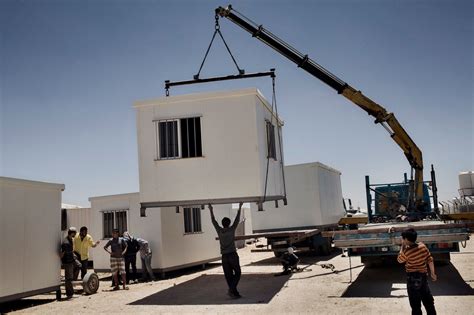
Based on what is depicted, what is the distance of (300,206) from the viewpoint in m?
17.9

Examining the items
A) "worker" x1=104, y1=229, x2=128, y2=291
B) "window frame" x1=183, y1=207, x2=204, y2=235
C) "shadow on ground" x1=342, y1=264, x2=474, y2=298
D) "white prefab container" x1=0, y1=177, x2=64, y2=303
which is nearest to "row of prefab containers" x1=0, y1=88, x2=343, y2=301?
"white prefab container" x1=0, y1=177, x2=64, y2=303

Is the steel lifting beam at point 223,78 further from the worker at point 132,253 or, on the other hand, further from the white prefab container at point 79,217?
the white prefab container at point 79,217

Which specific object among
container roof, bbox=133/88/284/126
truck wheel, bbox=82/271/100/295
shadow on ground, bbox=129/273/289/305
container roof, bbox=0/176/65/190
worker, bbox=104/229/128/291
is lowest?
shadow on ground, bbox=129/273/289/305

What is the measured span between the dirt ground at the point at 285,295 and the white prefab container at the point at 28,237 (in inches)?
22.7

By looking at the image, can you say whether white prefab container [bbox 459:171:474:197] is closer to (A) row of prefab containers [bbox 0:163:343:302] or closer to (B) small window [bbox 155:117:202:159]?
(A) row of prefab containers [bbox 0:163:343:302]

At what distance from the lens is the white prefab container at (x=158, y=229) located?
15.4 metres

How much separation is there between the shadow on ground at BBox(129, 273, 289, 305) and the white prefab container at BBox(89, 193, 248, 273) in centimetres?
211

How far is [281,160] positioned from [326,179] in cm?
571

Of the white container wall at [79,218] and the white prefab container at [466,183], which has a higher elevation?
the white prefab container at [466,183]

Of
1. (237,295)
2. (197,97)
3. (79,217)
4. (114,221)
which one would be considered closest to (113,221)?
(114,221)

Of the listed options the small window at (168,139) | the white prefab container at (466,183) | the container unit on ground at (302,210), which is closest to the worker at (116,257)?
the small window at (168,139)

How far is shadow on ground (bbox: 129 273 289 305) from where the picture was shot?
32.9ft

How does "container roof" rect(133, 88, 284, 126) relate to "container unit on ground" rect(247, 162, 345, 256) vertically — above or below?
above

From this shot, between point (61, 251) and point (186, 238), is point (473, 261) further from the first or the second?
point (61, 251)
